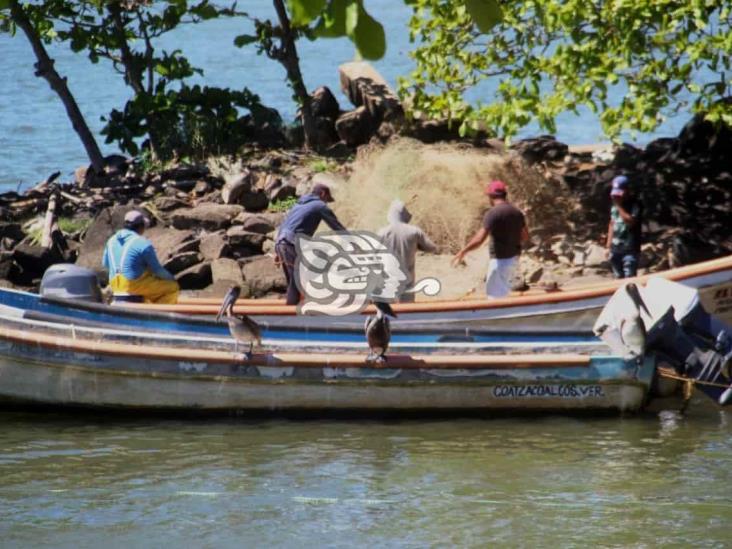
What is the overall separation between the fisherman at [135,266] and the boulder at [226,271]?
2.70m

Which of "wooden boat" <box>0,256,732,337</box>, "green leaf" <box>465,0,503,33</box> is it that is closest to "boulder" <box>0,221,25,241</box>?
"wooden boat" <box>0,256,732,337</box>

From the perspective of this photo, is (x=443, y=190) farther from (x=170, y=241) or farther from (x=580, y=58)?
(x=170, y=241)

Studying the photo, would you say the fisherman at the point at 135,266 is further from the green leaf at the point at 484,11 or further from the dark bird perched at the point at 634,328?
the green leaf at the point at 484,11

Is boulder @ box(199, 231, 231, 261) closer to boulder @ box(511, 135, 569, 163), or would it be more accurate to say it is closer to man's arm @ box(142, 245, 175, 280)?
man's arm @ box(142, 245, 175, 280)

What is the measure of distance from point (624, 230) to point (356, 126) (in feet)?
24.0

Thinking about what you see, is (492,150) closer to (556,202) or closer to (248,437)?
(556,202)

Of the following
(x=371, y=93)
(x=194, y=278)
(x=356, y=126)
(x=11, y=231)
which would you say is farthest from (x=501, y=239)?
(x=371, y=93)

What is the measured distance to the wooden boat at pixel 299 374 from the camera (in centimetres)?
1220

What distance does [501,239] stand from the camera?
45.5 feet

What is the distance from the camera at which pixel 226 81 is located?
3959cm

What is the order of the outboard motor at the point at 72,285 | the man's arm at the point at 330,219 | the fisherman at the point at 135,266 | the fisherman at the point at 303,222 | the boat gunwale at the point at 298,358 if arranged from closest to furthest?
the boat gunwale at the point at 298,358, the fisherman at the point at 135,266, the outboard motor at the point at 72,285, the man's arm at the point at 330,219, the fisherman at the point at 303,222

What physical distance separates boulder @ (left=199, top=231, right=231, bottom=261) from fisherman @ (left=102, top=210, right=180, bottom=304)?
3276 mm

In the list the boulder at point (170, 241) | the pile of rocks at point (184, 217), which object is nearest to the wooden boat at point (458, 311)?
the pile of rocks at point (184, 217)

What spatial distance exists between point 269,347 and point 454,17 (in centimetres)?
603
